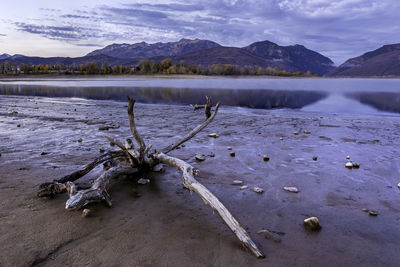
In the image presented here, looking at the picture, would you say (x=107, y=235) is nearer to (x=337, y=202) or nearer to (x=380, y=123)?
(x=337, y=202)

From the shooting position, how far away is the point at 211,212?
527cm

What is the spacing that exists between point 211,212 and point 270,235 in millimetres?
1220

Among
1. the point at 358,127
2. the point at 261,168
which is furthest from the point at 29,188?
A: the point at 358,127

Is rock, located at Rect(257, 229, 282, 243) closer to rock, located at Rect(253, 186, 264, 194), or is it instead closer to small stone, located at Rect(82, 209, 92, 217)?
rock, located at Rect(253, 186, 264, 194)

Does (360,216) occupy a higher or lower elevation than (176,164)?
lower

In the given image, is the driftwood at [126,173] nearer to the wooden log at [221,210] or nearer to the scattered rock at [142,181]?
the wooden log at [221,210]

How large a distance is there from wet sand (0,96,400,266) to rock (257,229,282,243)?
0.31 feet

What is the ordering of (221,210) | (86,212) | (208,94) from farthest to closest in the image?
(208,94), (86,212), (221,210)

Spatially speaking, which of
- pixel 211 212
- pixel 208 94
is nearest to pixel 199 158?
pixel 211 212

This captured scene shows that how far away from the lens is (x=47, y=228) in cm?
457

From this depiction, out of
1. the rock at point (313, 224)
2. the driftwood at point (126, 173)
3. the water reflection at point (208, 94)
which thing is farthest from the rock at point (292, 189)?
the water reflection at point (208, 94)

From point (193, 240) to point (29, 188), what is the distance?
4.09m

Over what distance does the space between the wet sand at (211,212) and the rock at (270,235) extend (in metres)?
0.10

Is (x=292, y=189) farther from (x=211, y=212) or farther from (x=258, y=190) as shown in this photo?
(x=211, y=212)
